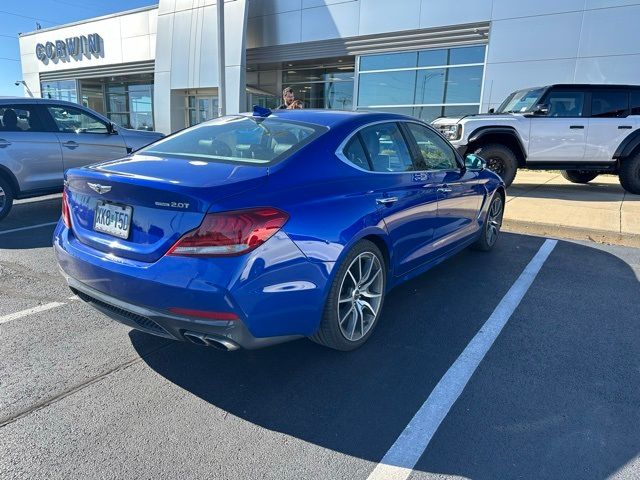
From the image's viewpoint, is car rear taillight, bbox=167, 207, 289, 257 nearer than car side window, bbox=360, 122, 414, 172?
Yes

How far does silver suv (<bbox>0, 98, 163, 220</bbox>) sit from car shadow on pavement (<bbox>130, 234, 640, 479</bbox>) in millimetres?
4932

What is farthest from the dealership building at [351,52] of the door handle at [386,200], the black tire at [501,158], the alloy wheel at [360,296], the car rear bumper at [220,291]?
the car rear bumper at [220,291]

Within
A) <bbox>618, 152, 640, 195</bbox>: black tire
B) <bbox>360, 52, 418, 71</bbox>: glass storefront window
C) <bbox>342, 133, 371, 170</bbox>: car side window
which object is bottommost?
<bbox>618, 152, 640, 195</bbox>: black tire

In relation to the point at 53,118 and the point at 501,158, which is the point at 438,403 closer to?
the point at 53,118

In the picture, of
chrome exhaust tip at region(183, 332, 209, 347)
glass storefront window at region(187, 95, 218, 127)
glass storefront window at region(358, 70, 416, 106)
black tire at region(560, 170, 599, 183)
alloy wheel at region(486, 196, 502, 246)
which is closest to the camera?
chrome exhaust tip at region(183, 332, 209, 347)

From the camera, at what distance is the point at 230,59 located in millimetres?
17844

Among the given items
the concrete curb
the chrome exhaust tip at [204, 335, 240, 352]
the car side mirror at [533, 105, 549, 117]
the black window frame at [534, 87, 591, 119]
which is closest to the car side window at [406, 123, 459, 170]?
the chrome exhaust tip at [204, 335, 240, 352]

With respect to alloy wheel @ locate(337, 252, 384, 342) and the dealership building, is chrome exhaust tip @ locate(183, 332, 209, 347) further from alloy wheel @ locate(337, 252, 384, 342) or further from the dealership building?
the dealership building

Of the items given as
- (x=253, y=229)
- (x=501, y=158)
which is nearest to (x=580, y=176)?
(x=501, y=158)

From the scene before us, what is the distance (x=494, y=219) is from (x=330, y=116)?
3048 mm

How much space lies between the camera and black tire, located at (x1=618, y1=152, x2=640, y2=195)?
9047mm

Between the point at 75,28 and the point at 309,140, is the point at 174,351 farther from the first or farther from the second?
the point at 75,28

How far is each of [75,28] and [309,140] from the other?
27636 millimetres

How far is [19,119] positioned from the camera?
6.85 metres
